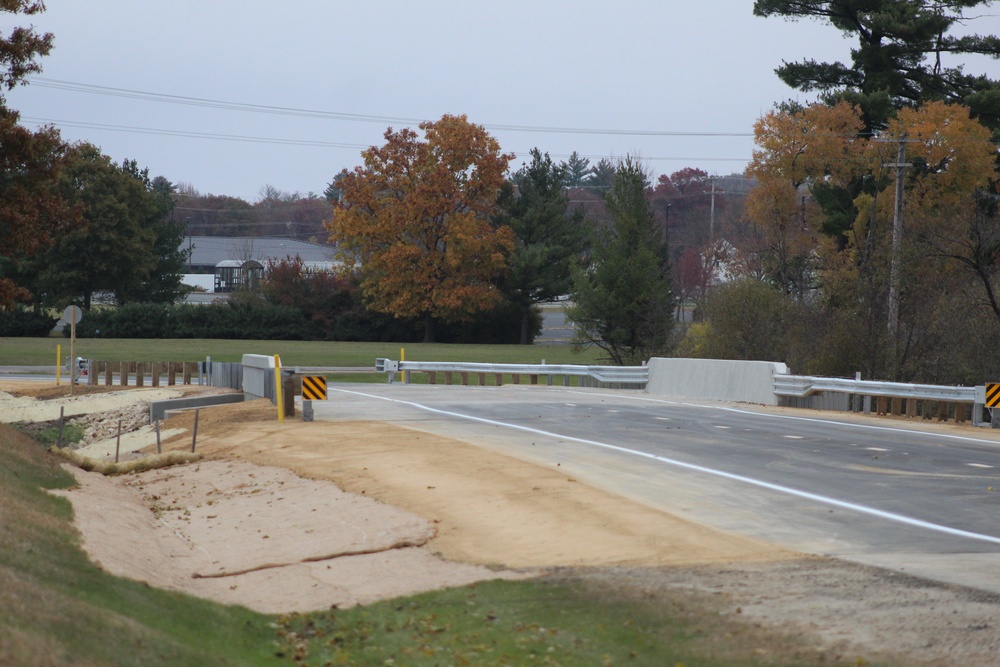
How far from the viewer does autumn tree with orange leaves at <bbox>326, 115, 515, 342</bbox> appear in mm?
70500

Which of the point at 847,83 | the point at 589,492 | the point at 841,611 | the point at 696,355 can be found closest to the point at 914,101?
the point at 847,83

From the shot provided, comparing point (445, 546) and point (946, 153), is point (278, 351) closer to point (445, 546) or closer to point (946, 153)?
point (946, 153)

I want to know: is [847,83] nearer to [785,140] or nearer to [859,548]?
[785,140]

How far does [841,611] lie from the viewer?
308 inches

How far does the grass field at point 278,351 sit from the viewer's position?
5466 centimetres

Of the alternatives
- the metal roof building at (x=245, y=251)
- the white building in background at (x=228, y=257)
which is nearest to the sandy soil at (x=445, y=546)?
the white building in background at (x=228, y=257)

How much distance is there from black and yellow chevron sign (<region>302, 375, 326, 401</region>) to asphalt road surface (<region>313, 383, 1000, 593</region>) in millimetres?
1410

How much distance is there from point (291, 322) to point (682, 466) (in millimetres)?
61898

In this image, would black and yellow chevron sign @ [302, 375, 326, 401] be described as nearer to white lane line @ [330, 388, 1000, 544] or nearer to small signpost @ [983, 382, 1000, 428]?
A: white lane line @ [330, 388, 1000, 544]

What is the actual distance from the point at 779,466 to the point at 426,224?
190 feet

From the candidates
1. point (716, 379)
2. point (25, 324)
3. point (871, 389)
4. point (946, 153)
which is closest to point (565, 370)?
point (716, 379)

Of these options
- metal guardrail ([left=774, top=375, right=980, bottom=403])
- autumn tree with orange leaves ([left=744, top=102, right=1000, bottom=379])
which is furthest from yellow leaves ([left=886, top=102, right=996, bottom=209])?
metal guardrail ([left=774, top=375, right=980, bottom=403])

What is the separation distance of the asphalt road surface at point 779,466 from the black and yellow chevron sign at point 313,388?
4.62ft

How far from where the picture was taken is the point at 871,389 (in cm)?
2253
